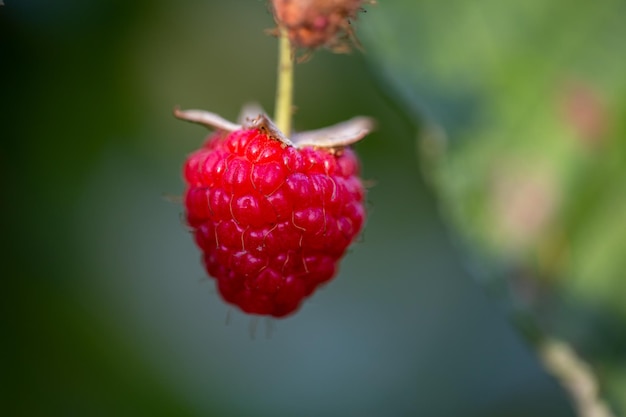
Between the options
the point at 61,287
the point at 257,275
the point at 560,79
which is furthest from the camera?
the point at 61,287

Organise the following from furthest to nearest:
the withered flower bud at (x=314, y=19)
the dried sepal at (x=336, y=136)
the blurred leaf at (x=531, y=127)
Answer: the blurred leaf at (x=531, y=127) < the dried sepal at (x=336, y=136) < the withered flower bud at (x=314, y=19)

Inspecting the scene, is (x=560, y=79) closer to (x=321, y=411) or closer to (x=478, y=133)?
(x=478, y=133)

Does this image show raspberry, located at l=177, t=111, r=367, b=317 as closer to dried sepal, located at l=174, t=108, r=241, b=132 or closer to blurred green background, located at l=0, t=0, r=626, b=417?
dried sepal, located at l=174, t=108, r=241, b=132

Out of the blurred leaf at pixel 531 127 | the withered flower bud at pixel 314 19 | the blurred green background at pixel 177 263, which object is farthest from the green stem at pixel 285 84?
the blurred green background at pixel 177 263

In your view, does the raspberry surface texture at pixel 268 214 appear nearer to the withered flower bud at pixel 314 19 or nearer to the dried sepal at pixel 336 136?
the dried sepal at pixel 336 136

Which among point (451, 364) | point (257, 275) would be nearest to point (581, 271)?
point (257, 275)

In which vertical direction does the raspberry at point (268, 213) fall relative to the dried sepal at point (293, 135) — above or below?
below
